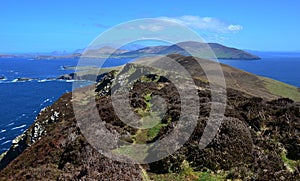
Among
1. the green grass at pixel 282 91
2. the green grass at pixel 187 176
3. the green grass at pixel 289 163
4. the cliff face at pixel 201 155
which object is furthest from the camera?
the green grass at pixel 282 91

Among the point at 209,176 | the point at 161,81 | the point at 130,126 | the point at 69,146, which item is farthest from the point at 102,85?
the point at 209,176

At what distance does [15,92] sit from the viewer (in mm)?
128750

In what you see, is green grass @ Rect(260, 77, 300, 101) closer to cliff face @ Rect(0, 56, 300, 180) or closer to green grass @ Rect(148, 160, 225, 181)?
cliff face @ Rect(0, 56, 300, 180)

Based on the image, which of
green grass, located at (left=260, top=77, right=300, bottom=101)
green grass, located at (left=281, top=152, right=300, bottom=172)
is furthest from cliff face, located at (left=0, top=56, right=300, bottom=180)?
green grass, located at (left=260, top=77, right=300, bottom=101)

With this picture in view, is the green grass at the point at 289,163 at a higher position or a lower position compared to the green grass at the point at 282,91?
higher

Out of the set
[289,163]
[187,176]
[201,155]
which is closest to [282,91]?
[289,163]

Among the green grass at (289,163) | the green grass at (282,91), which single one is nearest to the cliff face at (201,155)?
the green grass at (289,163)

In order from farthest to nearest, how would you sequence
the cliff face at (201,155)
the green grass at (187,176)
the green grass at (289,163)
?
the green grass at (289,163) < the green grass at (187,176) < the cliff face at (201,155)

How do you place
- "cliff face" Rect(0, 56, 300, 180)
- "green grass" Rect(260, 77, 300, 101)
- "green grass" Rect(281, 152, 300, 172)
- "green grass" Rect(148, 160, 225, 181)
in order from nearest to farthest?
"cliff face" Rect(0, 56, 300, 180) → "green grass" Rect(148, 160, 225, 181) → "green grass" Rect(281, 152, 300, 172) → "green grass" Rect(260, 77, 300, 101)

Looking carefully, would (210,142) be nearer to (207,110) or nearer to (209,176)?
(209,176)

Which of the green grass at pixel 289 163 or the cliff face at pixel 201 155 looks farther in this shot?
the green grass at pixel 289 163

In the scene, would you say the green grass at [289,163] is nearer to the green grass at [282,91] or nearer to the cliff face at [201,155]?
the cliff face at [201,155]

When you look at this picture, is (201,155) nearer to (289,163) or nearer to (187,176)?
(187,176)

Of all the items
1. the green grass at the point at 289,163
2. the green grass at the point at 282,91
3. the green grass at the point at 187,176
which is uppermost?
the green grass at the point at 289,163
